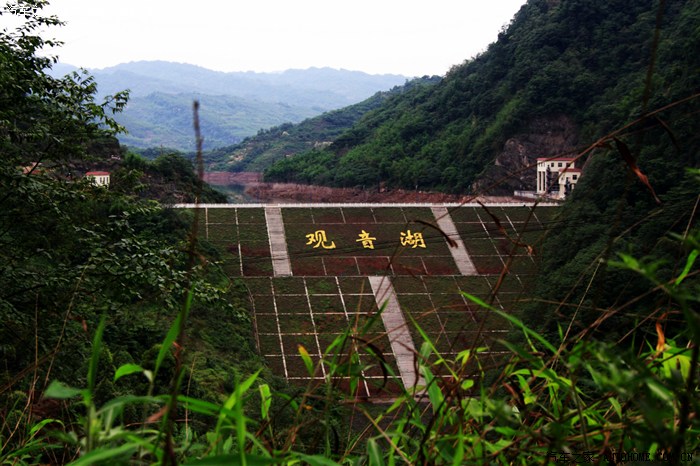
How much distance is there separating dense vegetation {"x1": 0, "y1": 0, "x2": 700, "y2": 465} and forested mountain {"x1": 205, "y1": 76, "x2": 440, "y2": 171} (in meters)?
43.8

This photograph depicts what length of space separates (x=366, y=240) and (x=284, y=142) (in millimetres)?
46811

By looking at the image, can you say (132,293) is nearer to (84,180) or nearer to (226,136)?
(84,180)

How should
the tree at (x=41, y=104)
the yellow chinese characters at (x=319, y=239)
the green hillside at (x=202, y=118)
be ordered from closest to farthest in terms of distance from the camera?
the tree at (x=41, y=104) < the yellow chinese characters at (x=319, y=239) < the green hillside at (x=202, y=118)

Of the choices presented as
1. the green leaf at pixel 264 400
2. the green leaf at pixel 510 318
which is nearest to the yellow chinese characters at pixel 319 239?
the green leaf at pixel 264 400

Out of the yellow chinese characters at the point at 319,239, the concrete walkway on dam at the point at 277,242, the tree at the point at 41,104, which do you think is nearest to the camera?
the tree at the point at 41,104

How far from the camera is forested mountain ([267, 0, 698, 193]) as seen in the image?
32000 mm

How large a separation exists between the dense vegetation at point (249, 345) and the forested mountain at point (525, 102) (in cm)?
1043

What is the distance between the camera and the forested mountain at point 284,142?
6412cm

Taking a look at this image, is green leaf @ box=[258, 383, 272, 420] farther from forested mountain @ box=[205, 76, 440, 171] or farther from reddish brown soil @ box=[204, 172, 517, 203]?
forested mountain @ box=[205, 76, 440, 171]

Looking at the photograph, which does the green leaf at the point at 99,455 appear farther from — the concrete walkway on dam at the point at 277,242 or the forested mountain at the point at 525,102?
the forested mountain at the point at 525,102

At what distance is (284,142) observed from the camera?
223 feet

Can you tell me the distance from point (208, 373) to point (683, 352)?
11360mm

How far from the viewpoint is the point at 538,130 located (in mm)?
33000

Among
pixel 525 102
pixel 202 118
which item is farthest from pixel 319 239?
pixel 202 118
